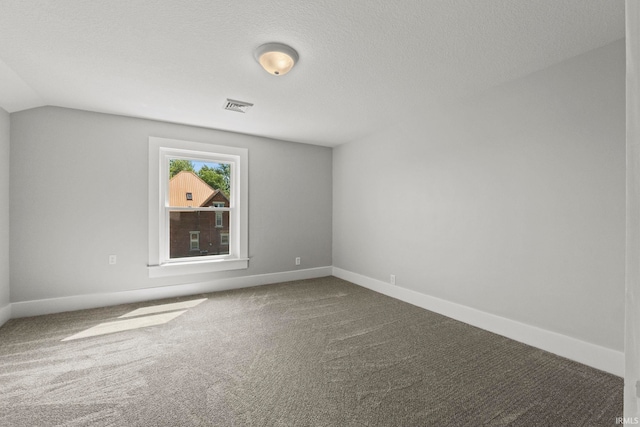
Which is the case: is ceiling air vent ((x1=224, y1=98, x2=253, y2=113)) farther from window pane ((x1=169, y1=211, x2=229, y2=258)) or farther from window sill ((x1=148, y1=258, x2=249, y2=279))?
window sill ((x1=148, y1=258, x2=249, y2=279))

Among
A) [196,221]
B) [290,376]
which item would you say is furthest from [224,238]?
[290,376]

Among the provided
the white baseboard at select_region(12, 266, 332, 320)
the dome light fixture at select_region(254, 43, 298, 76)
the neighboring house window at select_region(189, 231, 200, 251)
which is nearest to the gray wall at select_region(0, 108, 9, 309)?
the white baseboard at select_region(12, 266, 332, 320)

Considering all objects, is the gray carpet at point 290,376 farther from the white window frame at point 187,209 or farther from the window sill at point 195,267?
the white window frame at point 187,209

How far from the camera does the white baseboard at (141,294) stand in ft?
10.6

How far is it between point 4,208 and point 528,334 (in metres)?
5.18

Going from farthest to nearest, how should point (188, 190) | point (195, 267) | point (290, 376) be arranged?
point (188, 190), point (195, 267), point (290, 376)

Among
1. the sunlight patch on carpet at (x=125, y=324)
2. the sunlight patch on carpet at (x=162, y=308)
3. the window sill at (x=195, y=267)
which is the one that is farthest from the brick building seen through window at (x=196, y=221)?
the sunlight patch on carpet at (x=125, y=324)

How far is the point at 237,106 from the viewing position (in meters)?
3.30

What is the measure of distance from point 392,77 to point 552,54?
1212mm

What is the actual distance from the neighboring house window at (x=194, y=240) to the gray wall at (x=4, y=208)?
1.80 metres

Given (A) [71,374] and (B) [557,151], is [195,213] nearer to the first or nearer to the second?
(A) [71,374]

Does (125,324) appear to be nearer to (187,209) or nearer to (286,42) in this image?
(187,209)

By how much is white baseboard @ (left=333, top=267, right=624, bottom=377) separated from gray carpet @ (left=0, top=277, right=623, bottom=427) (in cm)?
8

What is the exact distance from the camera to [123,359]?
2.33 meters
